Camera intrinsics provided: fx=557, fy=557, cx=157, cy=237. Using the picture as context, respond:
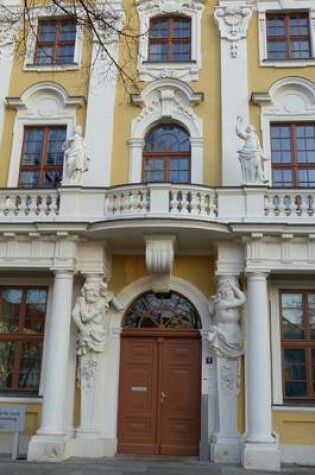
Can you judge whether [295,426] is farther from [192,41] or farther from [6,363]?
[192,41]

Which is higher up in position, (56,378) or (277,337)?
(277,337)

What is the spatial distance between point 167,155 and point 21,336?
537 cm

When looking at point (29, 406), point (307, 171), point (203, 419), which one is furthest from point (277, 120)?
point (29, 406)

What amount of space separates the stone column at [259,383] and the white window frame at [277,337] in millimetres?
640

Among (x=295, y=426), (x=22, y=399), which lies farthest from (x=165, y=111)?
(x=295, y=426)

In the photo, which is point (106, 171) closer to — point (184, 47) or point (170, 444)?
point (184, 47)

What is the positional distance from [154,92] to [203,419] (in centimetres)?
770

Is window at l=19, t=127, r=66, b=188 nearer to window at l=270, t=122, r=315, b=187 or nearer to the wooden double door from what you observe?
the wooden double door

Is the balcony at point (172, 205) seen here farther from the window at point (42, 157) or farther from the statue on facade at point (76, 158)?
the window at point (42, 157)

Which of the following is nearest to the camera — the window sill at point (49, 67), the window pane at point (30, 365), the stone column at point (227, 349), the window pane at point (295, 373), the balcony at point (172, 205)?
the stone column at point (227, 349)

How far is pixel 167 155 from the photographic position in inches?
526

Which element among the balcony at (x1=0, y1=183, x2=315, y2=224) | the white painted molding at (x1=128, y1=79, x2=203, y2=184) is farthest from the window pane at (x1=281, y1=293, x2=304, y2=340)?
the white painted molding at (x1=128, y1=79, x2=203, y2=184)

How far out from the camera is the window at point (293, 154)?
1283cm

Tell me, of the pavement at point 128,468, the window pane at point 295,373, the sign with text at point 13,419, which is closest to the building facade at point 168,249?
the window pane at point 295,373
